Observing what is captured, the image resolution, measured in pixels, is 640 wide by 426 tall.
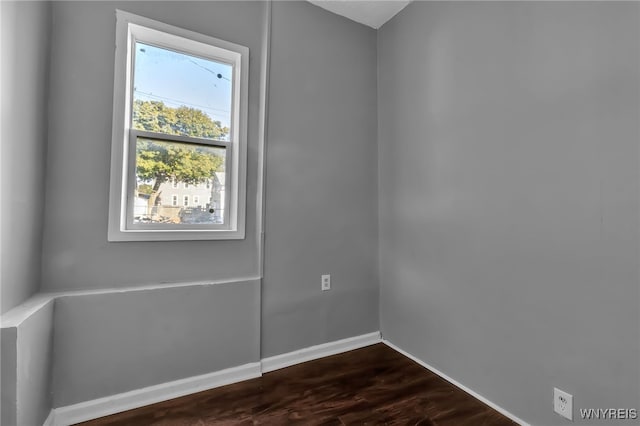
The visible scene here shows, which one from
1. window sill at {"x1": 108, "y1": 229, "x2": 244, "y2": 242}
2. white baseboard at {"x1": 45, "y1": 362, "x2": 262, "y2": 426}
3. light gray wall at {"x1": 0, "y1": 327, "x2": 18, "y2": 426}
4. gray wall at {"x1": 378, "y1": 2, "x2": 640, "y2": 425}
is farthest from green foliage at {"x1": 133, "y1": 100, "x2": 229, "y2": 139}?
white baseboard at {"x1": 45, "y1": 362, "x2": 262, "y2": 426}

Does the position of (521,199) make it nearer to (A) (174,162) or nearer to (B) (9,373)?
(A) (174,162)

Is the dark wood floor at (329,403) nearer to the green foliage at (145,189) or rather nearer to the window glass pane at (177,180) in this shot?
the window glass pane at (177,180)

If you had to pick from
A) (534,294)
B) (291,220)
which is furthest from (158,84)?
(534,294)

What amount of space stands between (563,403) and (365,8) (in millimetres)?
2863

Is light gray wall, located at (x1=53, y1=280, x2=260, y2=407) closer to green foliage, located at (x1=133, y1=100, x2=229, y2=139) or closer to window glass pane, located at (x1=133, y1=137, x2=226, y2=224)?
window glass pane, located at (x1=133, y1=137, x2=226, y2=224)

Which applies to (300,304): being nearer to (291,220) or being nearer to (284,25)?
(291,220)

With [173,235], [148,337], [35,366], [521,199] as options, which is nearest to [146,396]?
[148,337]

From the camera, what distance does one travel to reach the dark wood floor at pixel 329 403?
5.26ft

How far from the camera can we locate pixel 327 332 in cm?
238

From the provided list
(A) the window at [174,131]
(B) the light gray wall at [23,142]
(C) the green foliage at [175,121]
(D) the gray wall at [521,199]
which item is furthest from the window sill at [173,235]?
(D) the gray wall at [521,199]

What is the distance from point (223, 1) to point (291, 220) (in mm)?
1590

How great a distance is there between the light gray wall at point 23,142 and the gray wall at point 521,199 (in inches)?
88.7

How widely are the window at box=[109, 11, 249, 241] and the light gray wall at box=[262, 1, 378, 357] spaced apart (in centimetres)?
27

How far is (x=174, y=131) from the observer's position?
200cm
